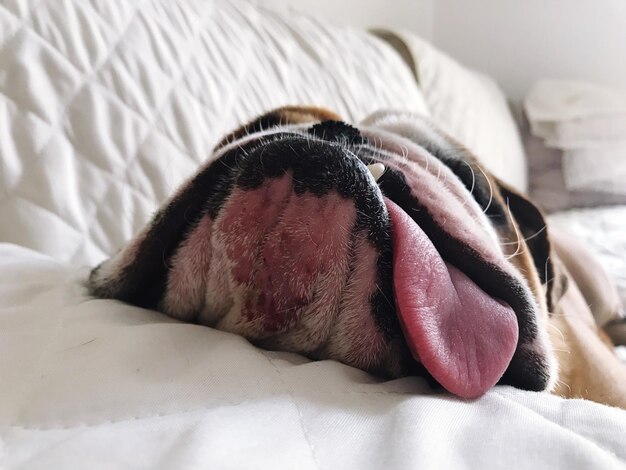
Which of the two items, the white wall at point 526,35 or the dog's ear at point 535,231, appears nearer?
the dog's ear at point 535,231

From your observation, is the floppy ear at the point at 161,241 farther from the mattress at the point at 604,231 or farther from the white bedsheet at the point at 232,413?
the mattress at the point at 604,231

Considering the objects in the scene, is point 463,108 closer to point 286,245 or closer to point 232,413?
point 286,245

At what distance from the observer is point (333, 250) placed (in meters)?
0.45

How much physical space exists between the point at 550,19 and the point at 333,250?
2.95 m

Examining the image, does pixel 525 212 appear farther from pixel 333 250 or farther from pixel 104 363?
pixel 104 363

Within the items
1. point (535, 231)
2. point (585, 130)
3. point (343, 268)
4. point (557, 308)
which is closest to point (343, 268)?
point (343, 268)

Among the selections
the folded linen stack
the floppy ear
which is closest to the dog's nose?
the floppy ear

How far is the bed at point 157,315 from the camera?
13.2 inches

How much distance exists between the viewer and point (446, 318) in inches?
18.6

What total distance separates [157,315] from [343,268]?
204 millimetres

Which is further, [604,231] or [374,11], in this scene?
[374,11]

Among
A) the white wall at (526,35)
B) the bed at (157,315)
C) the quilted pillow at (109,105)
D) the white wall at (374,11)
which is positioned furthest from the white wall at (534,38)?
the quilted pillow at (109,105)

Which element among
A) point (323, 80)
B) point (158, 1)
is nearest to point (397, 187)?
point (158, 1)

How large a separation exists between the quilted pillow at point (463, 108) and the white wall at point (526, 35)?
0.56m
